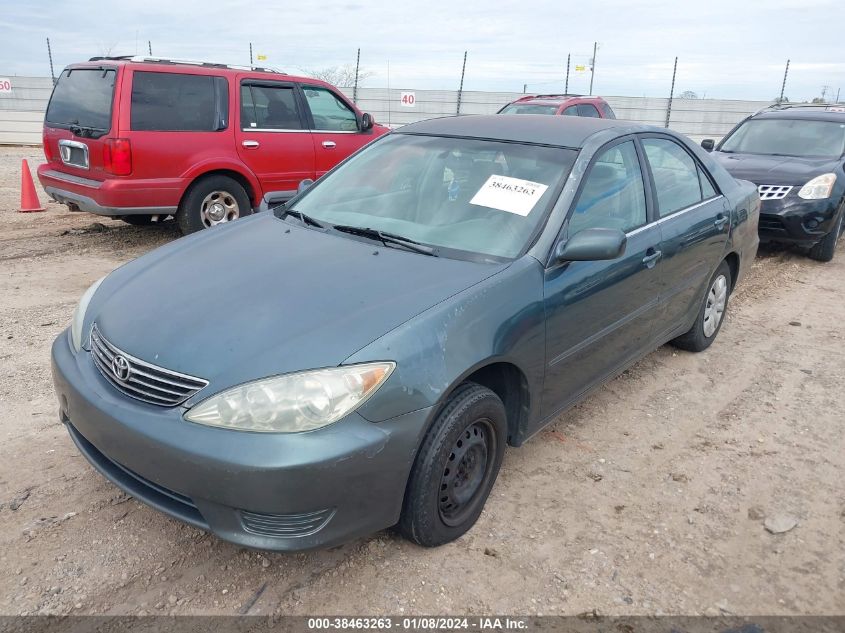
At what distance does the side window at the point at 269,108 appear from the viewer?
7359mm

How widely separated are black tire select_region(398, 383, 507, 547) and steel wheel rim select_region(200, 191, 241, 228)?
5.01 m

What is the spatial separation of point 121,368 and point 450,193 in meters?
1.72

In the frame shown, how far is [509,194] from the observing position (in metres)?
3.24

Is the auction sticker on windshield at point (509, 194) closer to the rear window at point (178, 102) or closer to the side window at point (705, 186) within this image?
the side window at point (705, 186)

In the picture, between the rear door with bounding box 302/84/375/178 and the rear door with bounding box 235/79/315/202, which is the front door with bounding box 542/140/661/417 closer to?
the rear door with bounding box 235/79/315/202

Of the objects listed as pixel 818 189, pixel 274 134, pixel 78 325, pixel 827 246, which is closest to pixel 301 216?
pixel 78 325

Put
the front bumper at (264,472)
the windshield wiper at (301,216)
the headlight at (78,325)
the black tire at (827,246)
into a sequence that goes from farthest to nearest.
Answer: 1. the black tire at (827,246)
2. the windshield wiper at (301,216)
3. the headlight at (78,325)
4. the front bumper at (264,472)

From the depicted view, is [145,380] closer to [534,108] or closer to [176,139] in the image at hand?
[176,139]

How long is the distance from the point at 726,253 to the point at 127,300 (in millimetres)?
3821

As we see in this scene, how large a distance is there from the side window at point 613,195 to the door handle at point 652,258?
0.18m

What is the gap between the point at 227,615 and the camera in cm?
238

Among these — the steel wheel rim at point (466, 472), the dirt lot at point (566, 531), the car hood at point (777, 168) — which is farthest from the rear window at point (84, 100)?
the car hood at point (777, 168)

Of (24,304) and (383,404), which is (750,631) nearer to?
(383,404)

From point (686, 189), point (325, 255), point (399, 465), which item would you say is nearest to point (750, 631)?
point (399, 465)
